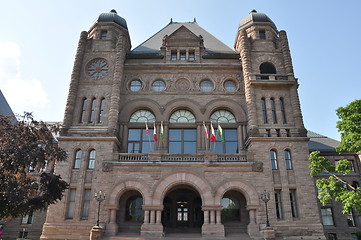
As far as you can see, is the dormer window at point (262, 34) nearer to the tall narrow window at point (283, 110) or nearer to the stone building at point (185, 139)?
the stone building at point (185, 139)

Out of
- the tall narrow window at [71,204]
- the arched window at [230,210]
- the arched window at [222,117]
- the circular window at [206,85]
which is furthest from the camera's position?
the circular window at [206,85]

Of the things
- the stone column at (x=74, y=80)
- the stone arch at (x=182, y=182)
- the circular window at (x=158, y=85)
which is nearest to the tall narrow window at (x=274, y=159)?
the stone arch at (x=182, y=182)

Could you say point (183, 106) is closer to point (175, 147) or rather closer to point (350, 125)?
point (175, 147)

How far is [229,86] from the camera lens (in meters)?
27.7

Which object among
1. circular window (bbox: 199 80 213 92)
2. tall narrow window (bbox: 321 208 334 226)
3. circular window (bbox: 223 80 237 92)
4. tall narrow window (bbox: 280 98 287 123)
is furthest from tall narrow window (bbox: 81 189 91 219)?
tall narrow window (bbox: 321 208 334 226)

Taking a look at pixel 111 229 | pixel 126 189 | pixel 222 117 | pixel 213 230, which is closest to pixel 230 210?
pixel 213 230

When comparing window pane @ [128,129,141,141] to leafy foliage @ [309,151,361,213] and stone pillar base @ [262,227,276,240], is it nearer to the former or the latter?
stone pillar base @ [262,227,276,240]

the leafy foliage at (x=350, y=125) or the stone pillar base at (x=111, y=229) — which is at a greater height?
the leafy foliage at (x=350, y=125)

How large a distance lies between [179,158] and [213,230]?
6474 mm

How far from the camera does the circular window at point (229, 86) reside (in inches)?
1085

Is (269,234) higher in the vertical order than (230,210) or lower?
lower

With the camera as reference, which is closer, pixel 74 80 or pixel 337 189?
pixel 337 189

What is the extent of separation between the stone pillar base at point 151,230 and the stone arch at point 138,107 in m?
10.0

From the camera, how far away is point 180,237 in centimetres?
1978
